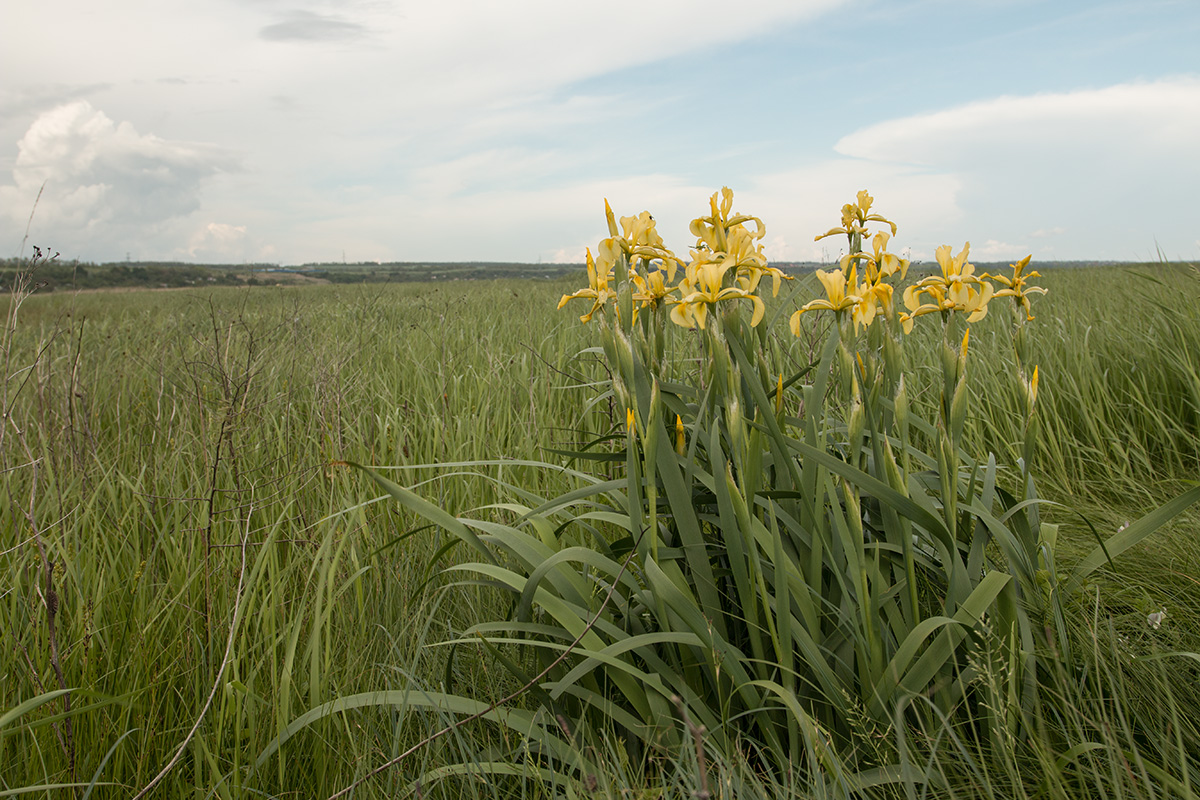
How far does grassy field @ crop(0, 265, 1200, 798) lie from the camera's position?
4.46ft

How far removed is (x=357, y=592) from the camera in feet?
6.13

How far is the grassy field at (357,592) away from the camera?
136cm

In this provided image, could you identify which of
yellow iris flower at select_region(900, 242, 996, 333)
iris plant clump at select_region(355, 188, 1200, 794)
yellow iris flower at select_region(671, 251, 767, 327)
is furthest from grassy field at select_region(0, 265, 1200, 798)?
yellow iris flower at select_region(671, 251, 767, 327)

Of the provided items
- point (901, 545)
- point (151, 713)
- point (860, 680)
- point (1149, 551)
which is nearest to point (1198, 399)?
point (1149, 551)

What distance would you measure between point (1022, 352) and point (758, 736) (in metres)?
1.11

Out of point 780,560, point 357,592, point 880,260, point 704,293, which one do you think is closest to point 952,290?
point 880,260

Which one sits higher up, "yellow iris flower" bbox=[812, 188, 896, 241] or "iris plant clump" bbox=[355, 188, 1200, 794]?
"yellow iris flower" bbox=[812, 188, 896, 241]

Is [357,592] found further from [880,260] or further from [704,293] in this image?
[880,260]

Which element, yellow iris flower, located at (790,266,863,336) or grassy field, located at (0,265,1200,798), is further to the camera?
grassy field, located at (0,265,1200,798)

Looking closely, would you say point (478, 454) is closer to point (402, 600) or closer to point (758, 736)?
point (402, 600)

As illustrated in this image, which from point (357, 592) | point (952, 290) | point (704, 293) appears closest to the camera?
point (704, 293)

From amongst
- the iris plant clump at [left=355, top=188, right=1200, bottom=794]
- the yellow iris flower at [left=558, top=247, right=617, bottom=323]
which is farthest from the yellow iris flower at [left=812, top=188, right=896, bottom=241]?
the yellow iris flower at [left=558, top=247, right=617, bottom=323]

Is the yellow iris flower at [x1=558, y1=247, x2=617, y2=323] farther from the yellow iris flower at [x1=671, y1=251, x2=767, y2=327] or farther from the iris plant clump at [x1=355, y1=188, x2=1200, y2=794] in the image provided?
the yellow iris flower at [x1=671, y1=251, x2=767, y2=327]

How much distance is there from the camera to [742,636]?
5.16 feet
